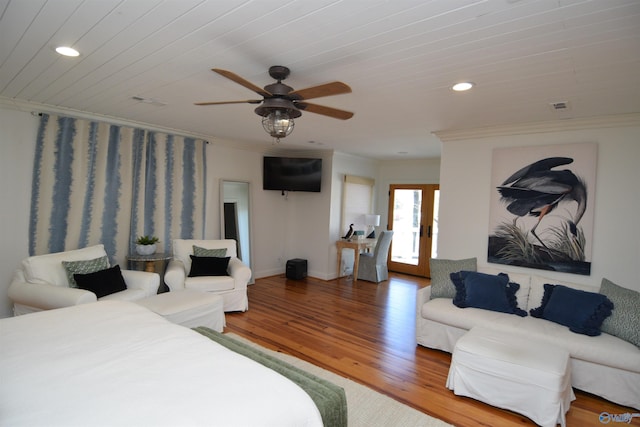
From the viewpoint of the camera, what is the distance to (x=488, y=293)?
11.3ft

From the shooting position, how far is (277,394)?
1.42 metres

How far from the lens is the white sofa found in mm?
2594

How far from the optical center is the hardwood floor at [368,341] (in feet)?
8.32

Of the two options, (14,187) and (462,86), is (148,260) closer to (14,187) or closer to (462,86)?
(14,187)

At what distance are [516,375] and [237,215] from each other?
4.64 metres

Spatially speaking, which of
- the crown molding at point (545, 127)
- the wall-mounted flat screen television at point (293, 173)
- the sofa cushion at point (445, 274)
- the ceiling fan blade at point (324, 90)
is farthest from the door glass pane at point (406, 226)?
the ceiling fan blade at point (324, 90)

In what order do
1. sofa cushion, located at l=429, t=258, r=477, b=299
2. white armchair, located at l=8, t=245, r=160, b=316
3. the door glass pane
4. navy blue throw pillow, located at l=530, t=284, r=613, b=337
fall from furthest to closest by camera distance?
the door glass pane, sofa cushion, located at l=429, t=258, r=477, b=299, white armchair, located at l=8, t=245, r=160, b=316, navy blue throw pillow, located at l=530, t=284, r=613, b=337

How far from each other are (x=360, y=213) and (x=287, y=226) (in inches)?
61.0

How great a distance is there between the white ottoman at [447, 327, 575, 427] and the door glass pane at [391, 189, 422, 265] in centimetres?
455

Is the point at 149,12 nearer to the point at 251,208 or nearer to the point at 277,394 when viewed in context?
the point at 277,394

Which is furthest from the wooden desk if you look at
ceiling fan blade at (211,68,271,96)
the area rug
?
ceiling fan blade at (211,68,271,96)

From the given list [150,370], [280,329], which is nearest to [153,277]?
[280,329]

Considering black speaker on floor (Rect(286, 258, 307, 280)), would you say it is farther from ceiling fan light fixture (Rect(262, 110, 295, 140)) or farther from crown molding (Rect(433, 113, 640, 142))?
ceiling fan light fixture (Rect(262, 110, 295, 140))

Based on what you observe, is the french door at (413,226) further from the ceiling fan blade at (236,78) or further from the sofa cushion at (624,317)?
the ceiling fan blade at (236,78)
